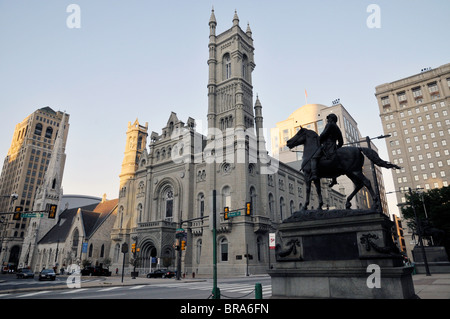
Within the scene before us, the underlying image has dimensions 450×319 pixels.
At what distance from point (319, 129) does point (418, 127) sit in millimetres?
32883

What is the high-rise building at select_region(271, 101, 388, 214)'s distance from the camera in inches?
3858

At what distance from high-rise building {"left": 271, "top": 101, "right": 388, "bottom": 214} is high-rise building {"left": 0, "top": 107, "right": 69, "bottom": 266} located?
83.9 meters

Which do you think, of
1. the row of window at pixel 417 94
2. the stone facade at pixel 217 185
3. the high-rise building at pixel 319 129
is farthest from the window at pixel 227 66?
the row of window at pixel 417 94

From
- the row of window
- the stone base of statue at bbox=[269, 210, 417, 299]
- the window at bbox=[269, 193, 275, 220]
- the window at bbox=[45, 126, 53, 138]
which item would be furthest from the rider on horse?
the window at bbox=[45, 126, 53, 138]

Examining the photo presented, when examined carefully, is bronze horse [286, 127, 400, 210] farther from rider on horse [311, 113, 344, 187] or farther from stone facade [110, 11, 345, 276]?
stone facade [110, 11, 345, 276]

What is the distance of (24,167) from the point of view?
11612cm

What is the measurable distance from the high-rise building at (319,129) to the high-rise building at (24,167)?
83.9 meters

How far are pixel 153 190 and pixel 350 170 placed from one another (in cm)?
4999

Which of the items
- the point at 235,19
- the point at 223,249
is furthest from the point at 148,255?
the point at 235,19

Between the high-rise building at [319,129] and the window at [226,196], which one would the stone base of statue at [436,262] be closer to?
the window at [226,196]

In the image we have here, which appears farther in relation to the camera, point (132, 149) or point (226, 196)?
point (132, 149)

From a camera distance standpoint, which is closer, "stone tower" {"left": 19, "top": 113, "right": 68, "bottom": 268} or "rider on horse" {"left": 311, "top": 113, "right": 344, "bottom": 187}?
"rider on horse" {"left": 311, "top": 113, "right": 344, "bottom": 187}

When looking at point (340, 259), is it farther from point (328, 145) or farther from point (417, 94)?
point (417, 94)

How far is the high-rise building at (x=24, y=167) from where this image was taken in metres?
106
